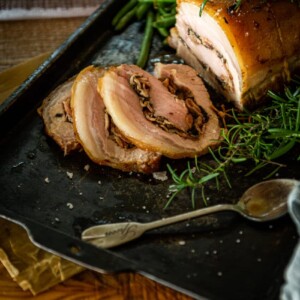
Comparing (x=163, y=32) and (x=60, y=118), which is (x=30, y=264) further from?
(x=163, y=32)

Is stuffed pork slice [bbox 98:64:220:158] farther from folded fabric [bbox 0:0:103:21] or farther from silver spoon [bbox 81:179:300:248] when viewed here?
folded fabric [bbox 0:0:103:21]

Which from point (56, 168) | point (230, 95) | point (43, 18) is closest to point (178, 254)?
point (56, 168)

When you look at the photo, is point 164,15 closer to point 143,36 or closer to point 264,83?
point 143,36

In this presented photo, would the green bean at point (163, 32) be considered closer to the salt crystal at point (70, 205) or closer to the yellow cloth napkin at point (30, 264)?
the salt crystal at point (70, 205)

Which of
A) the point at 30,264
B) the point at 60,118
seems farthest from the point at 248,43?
the point at 30,264

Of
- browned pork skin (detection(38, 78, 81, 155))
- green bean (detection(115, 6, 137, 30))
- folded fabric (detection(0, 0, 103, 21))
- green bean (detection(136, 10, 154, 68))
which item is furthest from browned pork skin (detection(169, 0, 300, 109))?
folded fabric (detection(0, 0, 103, 21))

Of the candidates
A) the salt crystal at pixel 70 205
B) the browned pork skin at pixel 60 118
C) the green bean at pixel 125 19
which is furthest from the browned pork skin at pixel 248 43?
the salt crystal at pixel 70 205
